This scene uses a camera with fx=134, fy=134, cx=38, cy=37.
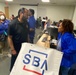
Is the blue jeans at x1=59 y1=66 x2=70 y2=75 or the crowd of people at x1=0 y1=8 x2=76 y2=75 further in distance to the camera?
the blue jeans at x1=59 y1=66 x2=70 y2=75

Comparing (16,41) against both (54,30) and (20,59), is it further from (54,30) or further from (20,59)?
(54,30)

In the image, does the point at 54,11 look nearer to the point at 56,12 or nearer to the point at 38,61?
the point at 56,12

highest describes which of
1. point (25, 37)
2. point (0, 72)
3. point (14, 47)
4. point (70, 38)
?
point (70, 38)

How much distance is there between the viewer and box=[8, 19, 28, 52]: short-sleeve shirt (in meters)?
2.28

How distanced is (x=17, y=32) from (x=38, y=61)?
973 millimetres

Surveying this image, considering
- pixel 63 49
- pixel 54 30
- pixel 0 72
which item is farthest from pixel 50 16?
pixel 63 49

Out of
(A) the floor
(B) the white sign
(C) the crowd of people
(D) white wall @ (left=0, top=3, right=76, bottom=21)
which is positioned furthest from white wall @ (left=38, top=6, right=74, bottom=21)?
(B) the white sign

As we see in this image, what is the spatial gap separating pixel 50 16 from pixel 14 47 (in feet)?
40.8

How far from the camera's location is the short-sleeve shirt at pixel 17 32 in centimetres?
228

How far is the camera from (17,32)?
231 centimetres

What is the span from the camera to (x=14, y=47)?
242 cm

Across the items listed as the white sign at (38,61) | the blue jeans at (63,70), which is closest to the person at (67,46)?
the blue jeans at (63,70)

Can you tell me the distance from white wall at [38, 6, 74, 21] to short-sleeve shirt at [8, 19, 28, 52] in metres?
11.9

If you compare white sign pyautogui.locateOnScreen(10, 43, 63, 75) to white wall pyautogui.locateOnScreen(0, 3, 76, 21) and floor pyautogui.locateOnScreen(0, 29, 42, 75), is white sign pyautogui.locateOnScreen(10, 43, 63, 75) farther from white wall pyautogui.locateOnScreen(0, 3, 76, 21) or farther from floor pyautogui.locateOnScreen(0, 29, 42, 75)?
white wall pyautogui.locateOnScreen(0, 3, 76, 21)
